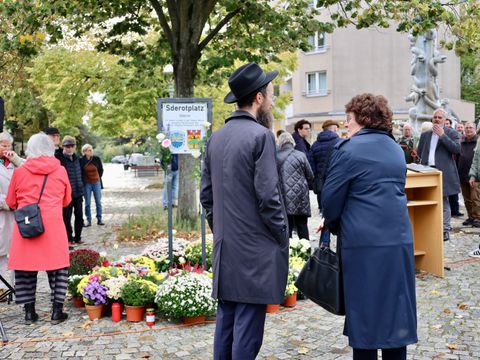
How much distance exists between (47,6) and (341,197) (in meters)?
7.85

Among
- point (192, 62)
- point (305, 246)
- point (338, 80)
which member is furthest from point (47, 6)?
point (338, 80)

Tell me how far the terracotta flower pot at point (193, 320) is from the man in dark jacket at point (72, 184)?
523 cm

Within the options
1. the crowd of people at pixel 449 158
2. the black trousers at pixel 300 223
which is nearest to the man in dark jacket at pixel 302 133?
the crowd of people at pixel 449 158

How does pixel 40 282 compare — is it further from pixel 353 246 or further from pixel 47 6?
pixel 353 246

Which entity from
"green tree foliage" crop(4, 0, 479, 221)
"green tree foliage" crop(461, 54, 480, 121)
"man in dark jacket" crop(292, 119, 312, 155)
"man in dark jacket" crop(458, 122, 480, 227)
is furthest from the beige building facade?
"man in dark jacket" crop(292, 119, 312, 155)

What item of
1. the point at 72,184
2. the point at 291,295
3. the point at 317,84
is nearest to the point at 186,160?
the point at 72,184

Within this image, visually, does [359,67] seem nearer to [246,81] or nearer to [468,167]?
[468,167]

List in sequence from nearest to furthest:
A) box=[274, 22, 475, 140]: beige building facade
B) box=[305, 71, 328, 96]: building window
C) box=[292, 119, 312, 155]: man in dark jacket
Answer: box=[292, 119, 312, 155]: man in dark jacket, box=[274, 22, 475, 140]: beige building facade, box=[305, 71, 328, 96]: building window

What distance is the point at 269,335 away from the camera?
16.8 feet

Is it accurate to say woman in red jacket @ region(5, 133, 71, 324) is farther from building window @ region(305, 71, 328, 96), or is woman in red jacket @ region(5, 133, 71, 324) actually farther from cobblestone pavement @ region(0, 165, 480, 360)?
building window @ region(305, 71, 328, 96)

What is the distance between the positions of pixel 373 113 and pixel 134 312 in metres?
3.40

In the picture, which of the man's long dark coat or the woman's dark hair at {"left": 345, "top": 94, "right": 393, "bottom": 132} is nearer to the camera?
the man's long dark coat

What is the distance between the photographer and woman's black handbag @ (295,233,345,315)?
11.4ft

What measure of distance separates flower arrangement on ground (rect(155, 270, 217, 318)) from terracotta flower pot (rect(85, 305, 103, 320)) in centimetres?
69
